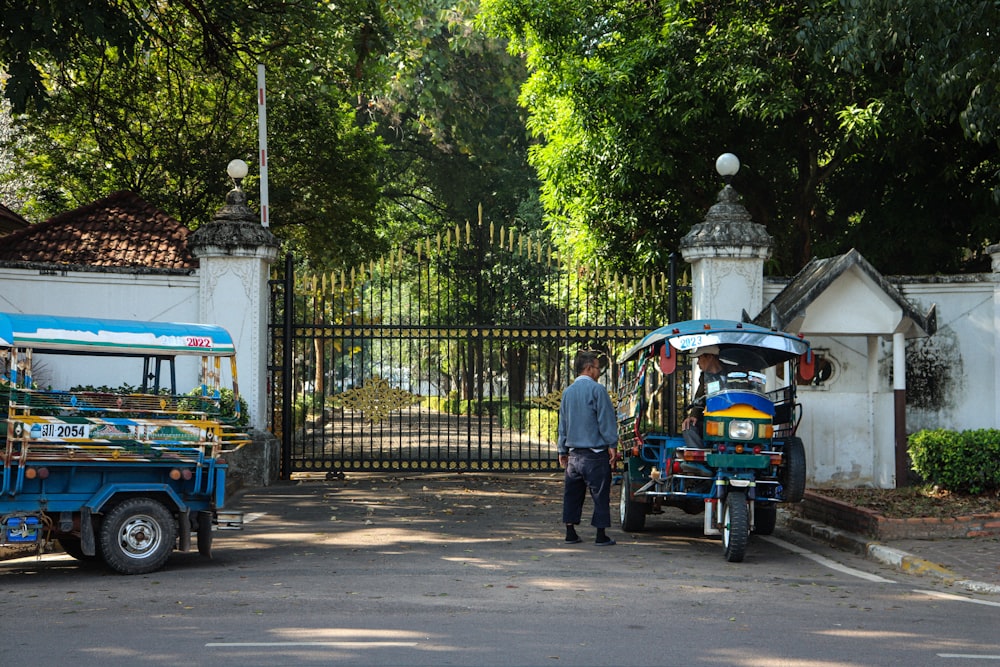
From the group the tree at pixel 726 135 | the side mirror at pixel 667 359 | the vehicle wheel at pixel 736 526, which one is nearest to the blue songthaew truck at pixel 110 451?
the side mirror at pixel 667 359

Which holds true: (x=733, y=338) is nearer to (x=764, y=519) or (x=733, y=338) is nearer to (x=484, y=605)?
(x=764, y=519)

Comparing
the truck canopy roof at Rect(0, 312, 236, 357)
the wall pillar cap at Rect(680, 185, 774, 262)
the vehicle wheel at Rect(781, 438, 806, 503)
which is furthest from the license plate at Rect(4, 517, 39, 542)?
the wall pillar cap at Rect(680, 185, 774, 262)

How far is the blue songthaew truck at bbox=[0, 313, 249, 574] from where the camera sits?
349 inches

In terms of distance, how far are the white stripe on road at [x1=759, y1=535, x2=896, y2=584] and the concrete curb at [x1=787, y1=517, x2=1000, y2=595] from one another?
1.44 ft

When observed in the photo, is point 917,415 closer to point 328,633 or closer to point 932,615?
point 932,615

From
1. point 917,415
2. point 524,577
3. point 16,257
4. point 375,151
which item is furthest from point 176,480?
point 375,151

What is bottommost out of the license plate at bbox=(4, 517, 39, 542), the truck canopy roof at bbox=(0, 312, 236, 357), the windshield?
the license plate at bbox=(4, 517, 39, 542)

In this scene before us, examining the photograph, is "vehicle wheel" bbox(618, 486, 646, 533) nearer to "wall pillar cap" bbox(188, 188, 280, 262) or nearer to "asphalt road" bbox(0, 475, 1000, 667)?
"asphalt road" bbox(0, 475, 1000, 667)

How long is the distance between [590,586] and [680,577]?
96 centimetres

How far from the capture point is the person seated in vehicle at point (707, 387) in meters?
10.5

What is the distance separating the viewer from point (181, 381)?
50.0 ft

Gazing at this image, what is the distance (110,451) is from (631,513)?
215 inches

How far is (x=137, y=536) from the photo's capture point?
9.34 meters

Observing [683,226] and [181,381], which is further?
[683,226]
